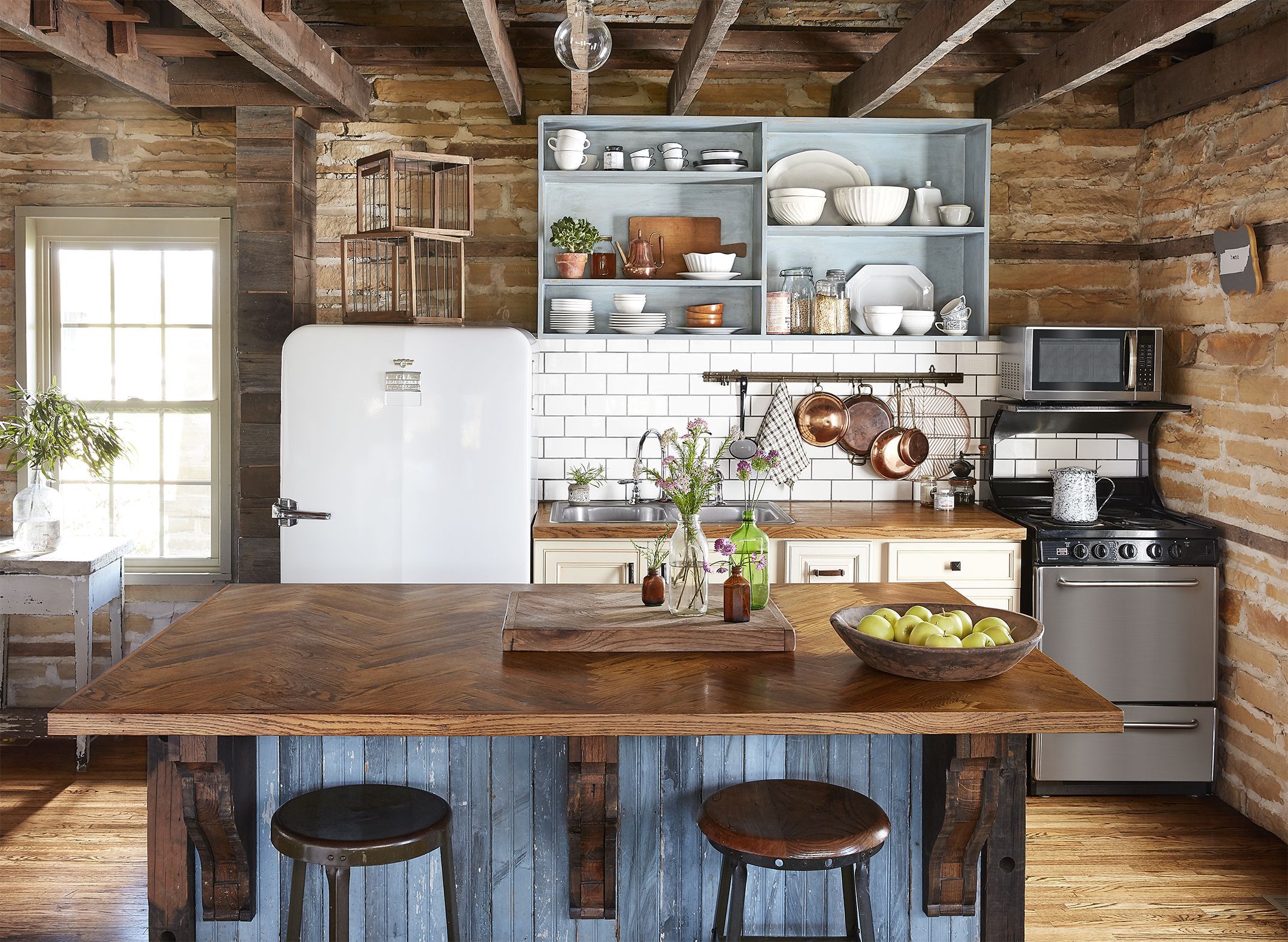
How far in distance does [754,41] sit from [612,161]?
74 centimetres

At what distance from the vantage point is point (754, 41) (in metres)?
4.47

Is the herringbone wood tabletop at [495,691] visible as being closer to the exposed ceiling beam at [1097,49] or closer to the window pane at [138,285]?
the exposed ceiling beam at [1097,49]

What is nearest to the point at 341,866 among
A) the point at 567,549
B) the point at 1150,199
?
the point at 567,549

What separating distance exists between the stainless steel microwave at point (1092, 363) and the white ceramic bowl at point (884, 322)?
0.50 metres

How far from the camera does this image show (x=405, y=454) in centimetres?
398

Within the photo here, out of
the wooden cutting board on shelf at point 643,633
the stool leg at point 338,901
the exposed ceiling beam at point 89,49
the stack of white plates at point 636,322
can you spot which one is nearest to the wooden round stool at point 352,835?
the stool leg at point 338,901

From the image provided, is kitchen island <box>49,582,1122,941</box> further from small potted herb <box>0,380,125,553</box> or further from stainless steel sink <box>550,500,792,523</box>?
small potted herb <box>0,380,125,553</box>

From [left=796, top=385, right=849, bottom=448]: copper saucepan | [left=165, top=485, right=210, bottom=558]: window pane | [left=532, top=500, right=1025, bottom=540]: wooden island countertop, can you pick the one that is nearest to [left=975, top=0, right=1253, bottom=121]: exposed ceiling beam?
[left=796, top=385, right=849, bottom=448]: copper saucepan

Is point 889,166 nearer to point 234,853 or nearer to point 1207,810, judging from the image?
point 1207,810

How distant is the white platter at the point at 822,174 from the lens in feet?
15.5

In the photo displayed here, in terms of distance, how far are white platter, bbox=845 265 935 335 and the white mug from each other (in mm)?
297

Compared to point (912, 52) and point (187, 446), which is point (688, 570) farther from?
point (187, 446)

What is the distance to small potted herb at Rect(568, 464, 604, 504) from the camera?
185 inches

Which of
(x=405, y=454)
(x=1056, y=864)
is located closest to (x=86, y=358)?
(x=405, y=454)
